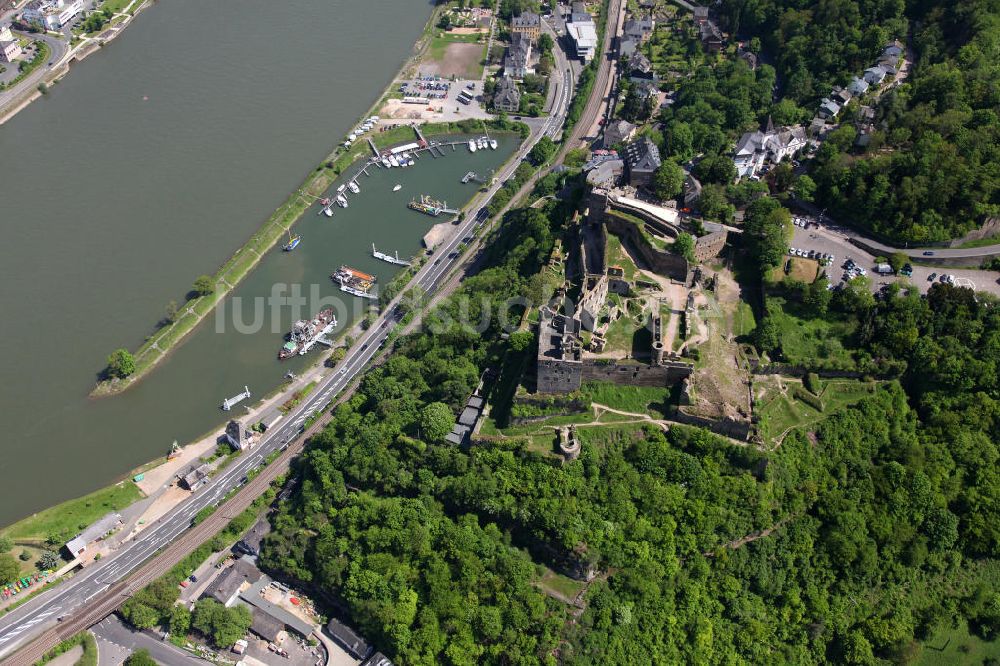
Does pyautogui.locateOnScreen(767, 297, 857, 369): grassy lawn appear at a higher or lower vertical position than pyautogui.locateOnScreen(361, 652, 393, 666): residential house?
higher

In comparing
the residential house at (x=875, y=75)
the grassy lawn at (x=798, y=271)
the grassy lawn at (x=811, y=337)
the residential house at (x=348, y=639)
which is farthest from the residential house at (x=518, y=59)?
the residential house at (x=348, y=639)

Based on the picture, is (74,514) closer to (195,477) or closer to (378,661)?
(195,477)

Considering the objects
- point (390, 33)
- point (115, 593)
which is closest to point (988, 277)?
point (115, 593)

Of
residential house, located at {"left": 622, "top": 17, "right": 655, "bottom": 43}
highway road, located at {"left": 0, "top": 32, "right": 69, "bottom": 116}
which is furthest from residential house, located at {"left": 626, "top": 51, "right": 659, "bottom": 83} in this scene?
highway road, located at {"left": 0, "top": 32, "right": 69, "bottom": 116}

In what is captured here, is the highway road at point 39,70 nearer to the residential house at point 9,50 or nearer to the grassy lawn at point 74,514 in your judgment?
the residential house at point 9,50

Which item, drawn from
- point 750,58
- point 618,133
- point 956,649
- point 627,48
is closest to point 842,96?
point 750,58

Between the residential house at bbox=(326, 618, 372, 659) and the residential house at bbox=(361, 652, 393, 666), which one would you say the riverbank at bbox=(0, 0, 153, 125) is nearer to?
the residential house at bbox=(326, 618, 372, 659)

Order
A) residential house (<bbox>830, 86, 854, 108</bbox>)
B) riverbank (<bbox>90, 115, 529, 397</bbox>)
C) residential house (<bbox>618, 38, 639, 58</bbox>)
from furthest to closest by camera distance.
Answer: residential house (<bbox>618, 38, 639, 58</bbox>), residential house (<bbox>830, 86, 854, 108</bbox>), riverbank (<bbox>90, 115, 529, 397</bbox>)
